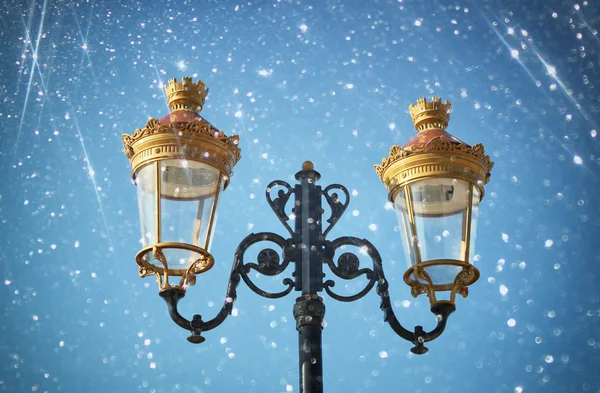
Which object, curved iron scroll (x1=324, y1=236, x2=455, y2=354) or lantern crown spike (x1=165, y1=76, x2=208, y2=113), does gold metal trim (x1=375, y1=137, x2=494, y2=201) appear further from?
lantern crown spike (x1=165, y1=76, x2=208, y2=113)

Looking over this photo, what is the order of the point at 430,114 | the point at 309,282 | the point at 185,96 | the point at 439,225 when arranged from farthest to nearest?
the point at 430,114
the point at 185,96
the point at 439,225
the point at 309,282

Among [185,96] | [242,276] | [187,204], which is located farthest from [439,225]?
[185,96]

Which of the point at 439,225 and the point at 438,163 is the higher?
the point at 438,163

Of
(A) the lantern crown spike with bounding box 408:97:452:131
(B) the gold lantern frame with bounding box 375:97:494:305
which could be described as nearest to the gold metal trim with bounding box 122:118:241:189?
(B) the gold lantern frame with bounding box 375:97:494:305

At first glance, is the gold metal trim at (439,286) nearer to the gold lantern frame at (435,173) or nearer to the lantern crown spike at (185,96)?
the gold lantern frame at (435,173)

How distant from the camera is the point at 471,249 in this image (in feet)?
7.79

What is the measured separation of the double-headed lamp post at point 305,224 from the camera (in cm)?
226

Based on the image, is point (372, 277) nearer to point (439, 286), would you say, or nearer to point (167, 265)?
point (439, 286)

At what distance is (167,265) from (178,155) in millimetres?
270

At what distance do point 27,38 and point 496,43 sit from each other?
3.27 meters

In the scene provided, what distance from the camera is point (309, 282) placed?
7.45 ft

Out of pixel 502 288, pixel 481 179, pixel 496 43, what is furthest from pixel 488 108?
pixel 481 179

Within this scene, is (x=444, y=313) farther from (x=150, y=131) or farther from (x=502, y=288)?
(x=502, y=288)

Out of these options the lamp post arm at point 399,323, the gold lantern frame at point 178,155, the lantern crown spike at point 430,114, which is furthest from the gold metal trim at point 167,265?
the lantern crown spike at point 430,114
